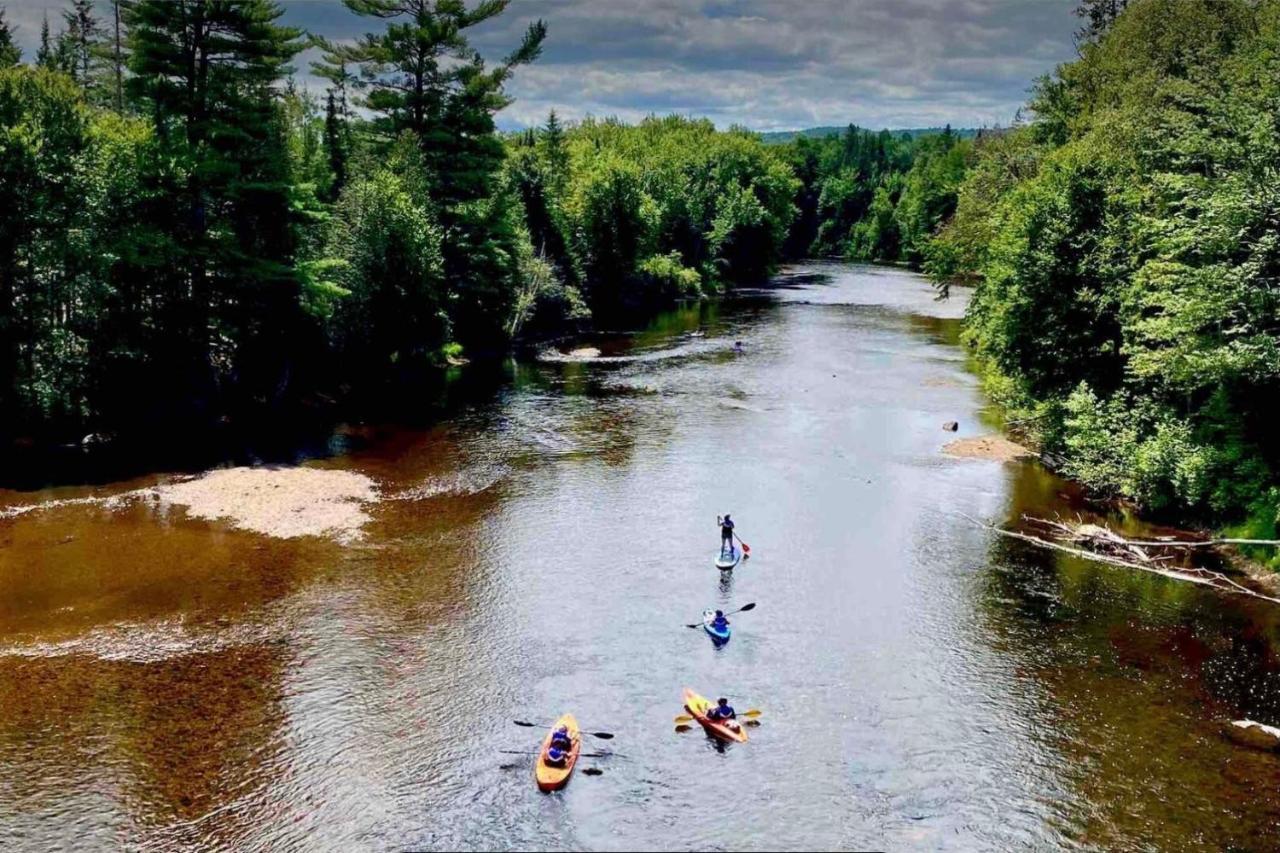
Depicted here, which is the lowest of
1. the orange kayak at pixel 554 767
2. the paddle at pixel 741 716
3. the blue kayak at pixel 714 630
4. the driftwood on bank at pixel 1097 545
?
the orange kayak at pixel 554 767

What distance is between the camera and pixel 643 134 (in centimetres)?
16062

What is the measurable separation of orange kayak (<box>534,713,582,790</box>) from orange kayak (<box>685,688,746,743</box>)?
9.73 ft

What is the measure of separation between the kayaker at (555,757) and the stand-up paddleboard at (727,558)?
1161cm

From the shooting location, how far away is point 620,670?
24297 mm

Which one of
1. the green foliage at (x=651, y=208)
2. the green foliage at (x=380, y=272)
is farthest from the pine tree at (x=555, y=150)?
the green foliage at (x=380, y=272)

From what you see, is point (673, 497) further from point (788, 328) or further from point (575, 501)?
point (788, 328)

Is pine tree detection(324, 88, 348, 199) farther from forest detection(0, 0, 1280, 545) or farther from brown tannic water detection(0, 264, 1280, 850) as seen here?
brown tannic water detection(0, 264, 1280, 850)

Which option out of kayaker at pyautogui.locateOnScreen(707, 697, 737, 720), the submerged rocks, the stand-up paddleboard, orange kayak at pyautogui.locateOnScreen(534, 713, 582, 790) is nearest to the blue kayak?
kayaker at pyautogui.locateOnScreen(707, 697, 737, 720)

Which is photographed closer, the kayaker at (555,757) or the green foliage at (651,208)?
the kayaker at (555,757)

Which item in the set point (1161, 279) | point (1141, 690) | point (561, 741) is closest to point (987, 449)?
point (1161, 279)

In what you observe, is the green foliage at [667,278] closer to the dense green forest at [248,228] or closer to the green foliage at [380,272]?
the dense green forest at [248,228]

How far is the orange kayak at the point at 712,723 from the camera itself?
21.2 metres

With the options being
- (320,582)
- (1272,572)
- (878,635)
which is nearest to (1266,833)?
(878,635)

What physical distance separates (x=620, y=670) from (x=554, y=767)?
476 cm
